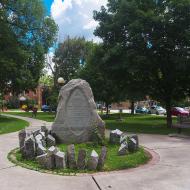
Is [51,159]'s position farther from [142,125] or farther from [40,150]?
[142,125]

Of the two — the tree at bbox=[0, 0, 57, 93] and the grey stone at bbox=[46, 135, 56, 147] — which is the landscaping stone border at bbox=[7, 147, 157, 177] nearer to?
the grey stone at bbox=[46, 135, 56, 147]

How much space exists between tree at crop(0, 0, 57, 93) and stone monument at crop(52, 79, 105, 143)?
22.0 meters

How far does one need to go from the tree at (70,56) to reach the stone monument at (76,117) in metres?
53.3

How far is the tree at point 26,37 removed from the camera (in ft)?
123

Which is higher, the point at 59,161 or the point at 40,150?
the point at 40,150

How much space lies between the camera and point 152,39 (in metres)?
23.6

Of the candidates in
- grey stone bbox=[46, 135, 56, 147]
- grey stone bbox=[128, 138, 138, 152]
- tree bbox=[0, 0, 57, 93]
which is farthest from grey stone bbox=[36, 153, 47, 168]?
tree bbox=[0, 0, 57, 93]

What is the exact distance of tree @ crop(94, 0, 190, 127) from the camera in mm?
22844

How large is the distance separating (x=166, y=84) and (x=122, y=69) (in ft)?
11.0

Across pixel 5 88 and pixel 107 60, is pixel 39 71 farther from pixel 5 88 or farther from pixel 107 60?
pixel 107 60

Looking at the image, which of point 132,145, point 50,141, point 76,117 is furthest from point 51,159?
point 76,117

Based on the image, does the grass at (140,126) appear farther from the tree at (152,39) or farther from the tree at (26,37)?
the tree at (26,37)

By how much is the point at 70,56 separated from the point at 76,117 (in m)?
55.8

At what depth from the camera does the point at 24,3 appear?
39.8m
